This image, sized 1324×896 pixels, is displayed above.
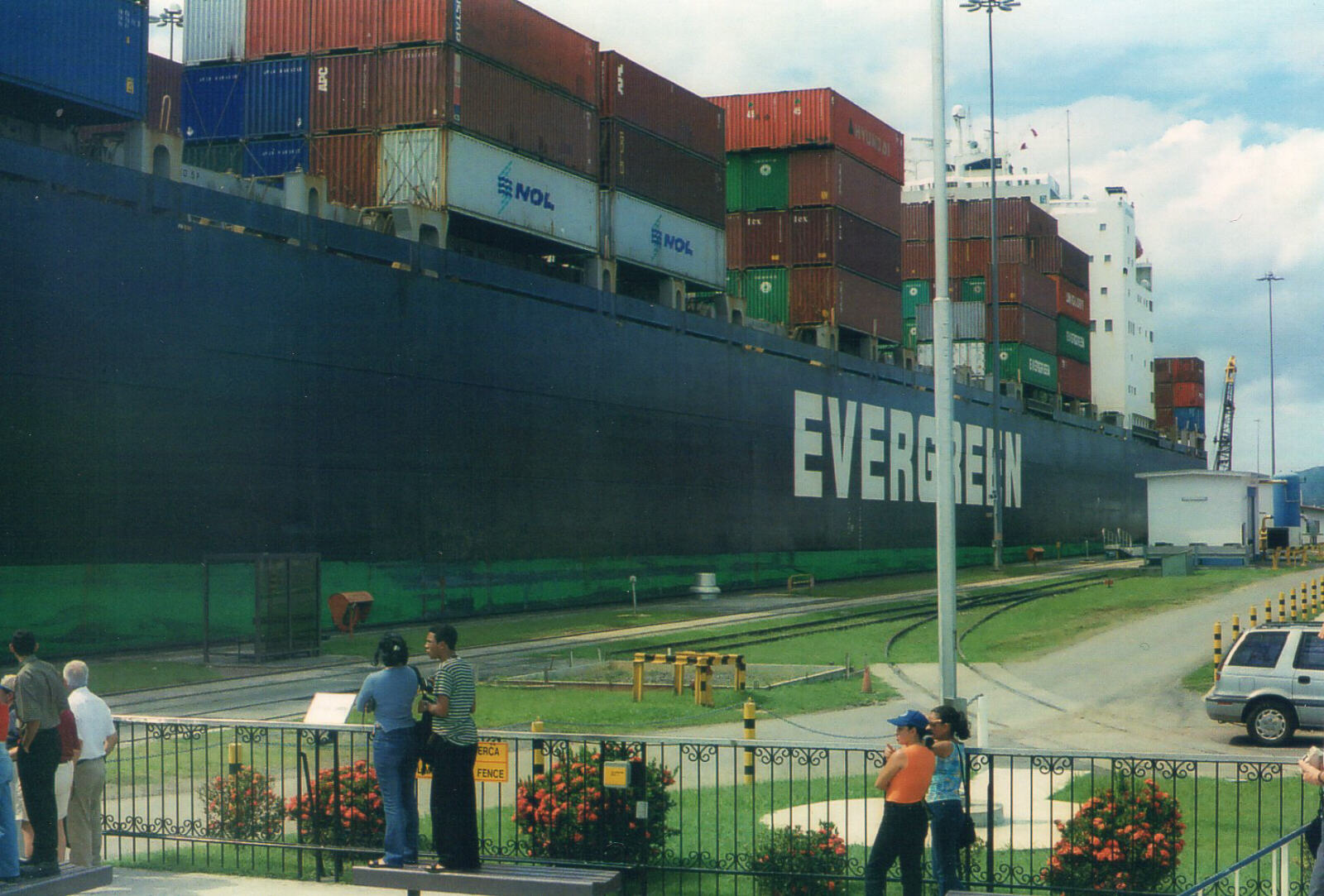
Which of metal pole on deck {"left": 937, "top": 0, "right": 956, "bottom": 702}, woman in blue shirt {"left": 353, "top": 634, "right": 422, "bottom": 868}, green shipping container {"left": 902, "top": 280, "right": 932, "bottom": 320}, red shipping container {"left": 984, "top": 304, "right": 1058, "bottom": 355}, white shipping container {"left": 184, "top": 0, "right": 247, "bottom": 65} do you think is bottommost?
woman in blue shirt {"left": 353, "top": 634, "right": 422, "bottom": 868}

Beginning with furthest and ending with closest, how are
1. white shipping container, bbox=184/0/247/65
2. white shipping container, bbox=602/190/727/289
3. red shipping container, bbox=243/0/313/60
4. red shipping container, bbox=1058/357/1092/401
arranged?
red shipping container, bbox=1058/357/1092/401
white shipping container, bbox=602/190/727/289
white shipping container, bbox=184/0/247/65
red shipping container, bbox=243/0/313/60

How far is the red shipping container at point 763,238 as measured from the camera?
198 ft

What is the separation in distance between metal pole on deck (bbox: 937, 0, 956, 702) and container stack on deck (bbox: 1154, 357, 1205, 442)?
406ft

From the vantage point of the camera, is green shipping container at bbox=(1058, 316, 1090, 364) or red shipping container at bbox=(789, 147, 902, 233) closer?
red shipping container at bbox=(789, 147, 902, 233)

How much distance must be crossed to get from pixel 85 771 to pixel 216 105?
103 ft

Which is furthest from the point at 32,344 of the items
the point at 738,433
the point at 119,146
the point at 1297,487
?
the point at 1297,487

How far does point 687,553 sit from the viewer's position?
51.8 metres

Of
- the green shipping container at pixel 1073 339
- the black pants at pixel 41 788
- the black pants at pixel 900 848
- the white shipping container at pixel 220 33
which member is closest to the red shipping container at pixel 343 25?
the white shipping container at pixel 220 33

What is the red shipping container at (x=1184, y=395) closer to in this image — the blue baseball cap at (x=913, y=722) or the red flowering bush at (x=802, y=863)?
the red flowering bush at (x=802, y=863)

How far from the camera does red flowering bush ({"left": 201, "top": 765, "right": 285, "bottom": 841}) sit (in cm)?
1181

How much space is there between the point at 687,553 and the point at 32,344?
28864 mm

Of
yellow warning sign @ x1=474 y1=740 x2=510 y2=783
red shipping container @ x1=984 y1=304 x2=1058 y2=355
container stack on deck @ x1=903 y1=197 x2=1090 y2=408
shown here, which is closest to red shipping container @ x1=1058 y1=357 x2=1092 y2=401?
container stack on deck @ x1=903 y1=197 x2=1090 y2=408

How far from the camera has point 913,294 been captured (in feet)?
276

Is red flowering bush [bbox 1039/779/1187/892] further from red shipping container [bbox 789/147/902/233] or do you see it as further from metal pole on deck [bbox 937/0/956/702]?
red shipping container [bbox 789/147/902/233]
